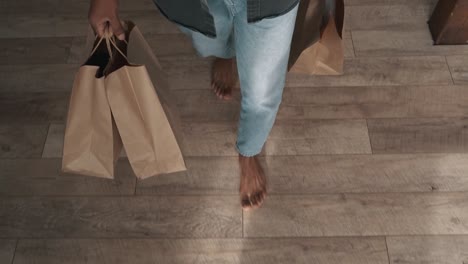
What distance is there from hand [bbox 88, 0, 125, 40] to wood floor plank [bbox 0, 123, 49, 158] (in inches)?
26.3

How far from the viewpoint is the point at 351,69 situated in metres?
1.39

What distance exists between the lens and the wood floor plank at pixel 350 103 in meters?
1.30

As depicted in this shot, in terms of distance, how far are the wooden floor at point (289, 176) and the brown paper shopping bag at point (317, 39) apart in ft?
0.62

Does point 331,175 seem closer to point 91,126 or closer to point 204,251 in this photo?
point 204,251

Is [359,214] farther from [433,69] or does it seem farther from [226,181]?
[433,69]

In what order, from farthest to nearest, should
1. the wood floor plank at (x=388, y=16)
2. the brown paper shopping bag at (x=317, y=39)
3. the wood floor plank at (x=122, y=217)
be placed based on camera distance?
1. the wood floor plank at (x=388, y=16)
2. the wood floor plank at (x=122, y=217)
3. the brown paper shopping bag at (x=317, y=39)

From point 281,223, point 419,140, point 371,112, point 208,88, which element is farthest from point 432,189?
point 208,88

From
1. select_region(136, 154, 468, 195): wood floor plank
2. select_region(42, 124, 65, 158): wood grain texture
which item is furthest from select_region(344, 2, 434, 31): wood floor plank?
select_region(42, 124, 65, 158): wood grain texture

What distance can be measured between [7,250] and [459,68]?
1.47 m

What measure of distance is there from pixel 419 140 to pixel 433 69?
28 cm

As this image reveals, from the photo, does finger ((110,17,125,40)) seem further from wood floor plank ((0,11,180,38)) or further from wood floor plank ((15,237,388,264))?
wood floor plank ((0,11,180,38))

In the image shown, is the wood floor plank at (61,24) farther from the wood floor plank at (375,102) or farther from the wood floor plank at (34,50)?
the wood floor plank at (375,102)

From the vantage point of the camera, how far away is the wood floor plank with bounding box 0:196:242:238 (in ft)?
3.75

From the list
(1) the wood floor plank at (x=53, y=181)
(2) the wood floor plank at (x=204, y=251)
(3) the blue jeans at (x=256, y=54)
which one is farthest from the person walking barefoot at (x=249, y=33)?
(1) the wood floor plank at (x=53, y=181)
